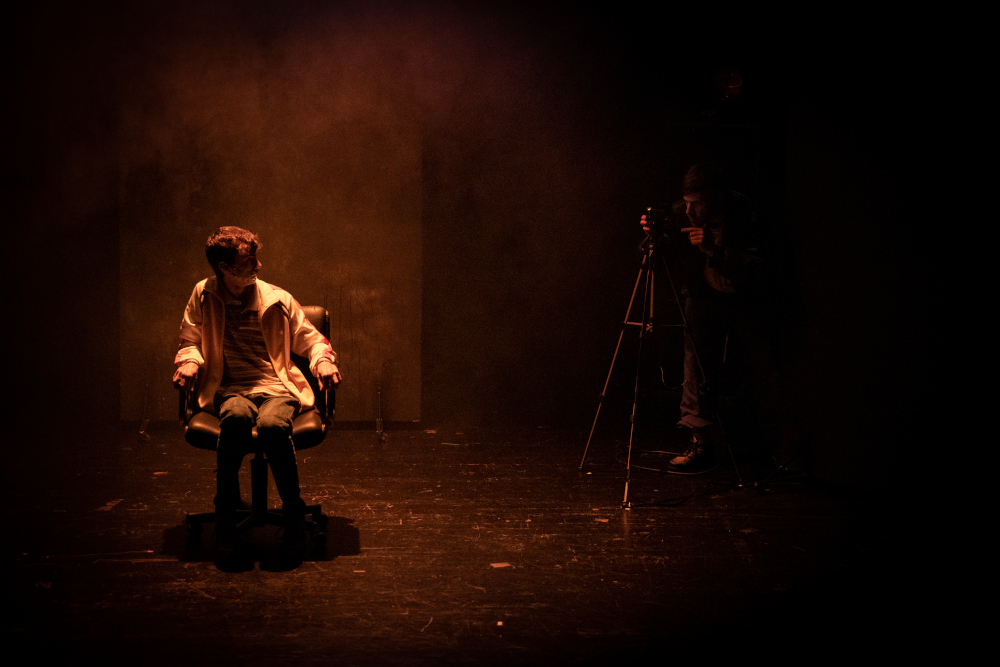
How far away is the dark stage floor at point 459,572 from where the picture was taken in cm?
224

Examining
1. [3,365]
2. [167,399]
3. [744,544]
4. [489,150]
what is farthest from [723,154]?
[3,365]

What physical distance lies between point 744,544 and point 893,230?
160cm

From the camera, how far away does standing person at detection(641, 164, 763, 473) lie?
13.0 ft

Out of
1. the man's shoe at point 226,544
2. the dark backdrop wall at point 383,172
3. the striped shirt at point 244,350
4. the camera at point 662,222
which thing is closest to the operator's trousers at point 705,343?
the camera at point 662,222

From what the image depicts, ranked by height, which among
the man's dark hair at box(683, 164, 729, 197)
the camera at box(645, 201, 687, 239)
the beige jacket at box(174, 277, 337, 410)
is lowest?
the beige jacket at box(174, 277, 337, 410)

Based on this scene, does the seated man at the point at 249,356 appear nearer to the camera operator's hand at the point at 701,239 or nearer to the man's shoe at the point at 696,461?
the camera operator's hand at the point at 701,239

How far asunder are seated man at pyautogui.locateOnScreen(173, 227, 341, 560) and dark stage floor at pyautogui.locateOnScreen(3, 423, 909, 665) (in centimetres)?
41

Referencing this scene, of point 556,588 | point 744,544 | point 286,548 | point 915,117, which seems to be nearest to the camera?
point 556,588

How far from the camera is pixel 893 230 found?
3486 mm

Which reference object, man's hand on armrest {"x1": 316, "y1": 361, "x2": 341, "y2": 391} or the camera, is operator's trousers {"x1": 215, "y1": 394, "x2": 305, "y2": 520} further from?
the camera

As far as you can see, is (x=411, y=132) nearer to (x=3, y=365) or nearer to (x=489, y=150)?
(x=489, y=150)

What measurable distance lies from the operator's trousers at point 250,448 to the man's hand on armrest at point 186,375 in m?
0.17

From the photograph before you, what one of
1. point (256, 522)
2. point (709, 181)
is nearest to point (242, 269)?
point (256, 522)

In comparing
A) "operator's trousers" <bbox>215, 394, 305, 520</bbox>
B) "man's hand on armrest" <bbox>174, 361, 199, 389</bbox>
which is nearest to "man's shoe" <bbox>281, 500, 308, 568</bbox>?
"operator's trousers" <bbox>215, 394, 305, 520</bbox>
